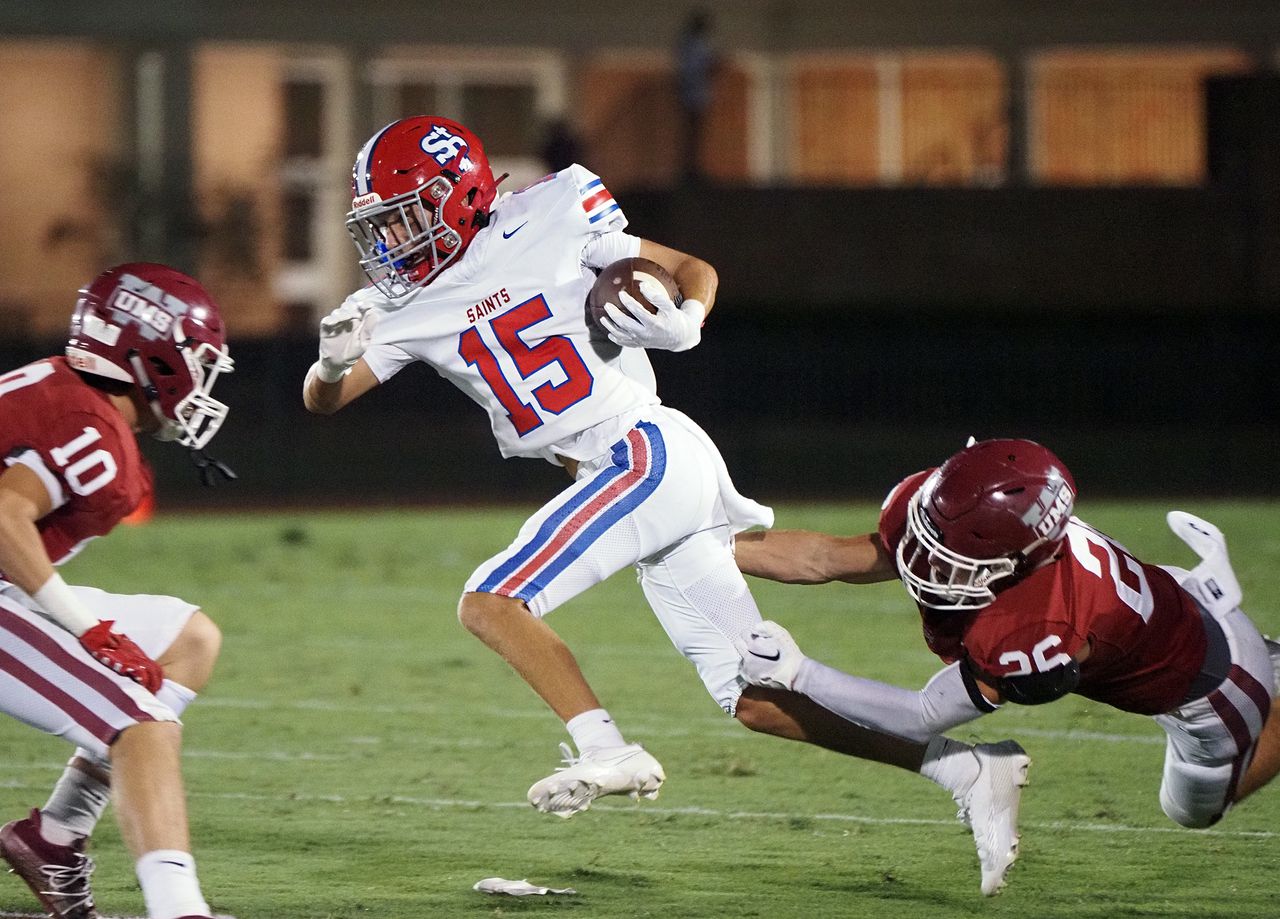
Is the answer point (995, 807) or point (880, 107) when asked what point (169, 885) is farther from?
point (880, 107)

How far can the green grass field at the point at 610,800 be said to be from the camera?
4227 mm

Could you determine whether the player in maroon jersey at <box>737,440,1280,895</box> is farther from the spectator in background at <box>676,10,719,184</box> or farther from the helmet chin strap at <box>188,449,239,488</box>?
the spectator in background at <box>676,10,719,184</box>

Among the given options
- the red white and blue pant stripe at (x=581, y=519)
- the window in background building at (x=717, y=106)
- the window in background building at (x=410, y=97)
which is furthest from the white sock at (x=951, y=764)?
the window in background building at (x=410, y=97)

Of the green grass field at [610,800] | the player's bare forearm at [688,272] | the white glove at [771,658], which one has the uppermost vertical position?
the player's bare forearm at [688,272]

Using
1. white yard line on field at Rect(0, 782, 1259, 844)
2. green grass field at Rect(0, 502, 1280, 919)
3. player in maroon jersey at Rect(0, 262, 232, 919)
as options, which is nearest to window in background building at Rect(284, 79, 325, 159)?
green grass field at Rect(0, 502, 1280, 919)

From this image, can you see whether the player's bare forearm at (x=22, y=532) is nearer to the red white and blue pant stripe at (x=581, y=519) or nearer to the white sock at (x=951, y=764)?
the red white and blue pant stripe at (x=581, y=519)

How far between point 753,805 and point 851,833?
1.27ft

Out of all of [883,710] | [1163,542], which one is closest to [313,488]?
[1163,542]

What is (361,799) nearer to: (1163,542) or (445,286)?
(445,286)

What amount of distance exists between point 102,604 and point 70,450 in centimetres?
49

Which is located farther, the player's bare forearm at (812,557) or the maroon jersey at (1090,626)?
the player's bare forearm at (812,557)

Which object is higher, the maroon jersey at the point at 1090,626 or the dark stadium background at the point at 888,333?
the maroon jersey at the point at 1090,626

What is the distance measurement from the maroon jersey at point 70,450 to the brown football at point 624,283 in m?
1.17

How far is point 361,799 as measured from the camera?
5.16 metres
